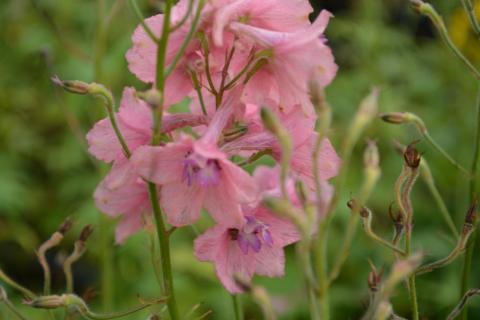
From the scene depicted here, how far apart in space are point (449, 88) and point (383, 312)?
7.96 ft

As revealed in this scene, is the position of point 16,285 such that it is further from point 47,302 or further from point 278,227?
point 278,227

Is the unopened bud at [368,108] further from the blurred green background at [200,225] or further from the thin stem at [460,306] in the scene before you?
the blurred green background at [200,225]

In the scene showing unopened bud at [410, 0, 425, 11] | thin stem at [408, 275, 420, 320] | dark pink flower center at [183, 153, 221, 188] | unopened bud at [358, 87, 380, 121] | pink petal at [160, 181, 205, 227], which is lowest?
thin stem at [408, 275, 420, 320]

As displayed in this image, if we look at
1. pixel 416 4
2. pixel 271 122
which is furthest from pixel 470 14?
pixel 271 122

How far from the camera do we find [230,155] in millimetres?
1012

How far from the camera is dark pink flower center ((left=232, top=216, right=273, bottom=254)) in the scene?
1.00m

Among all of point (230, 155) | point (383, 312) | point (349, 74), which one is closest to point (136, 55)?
point (230, 155)

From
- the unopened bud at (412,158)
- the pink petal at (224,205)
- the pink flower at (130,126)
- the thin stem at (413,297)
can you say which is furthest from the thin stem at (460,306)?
the pink flower at (130,126)

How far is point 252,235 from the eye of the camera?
1.02 metres

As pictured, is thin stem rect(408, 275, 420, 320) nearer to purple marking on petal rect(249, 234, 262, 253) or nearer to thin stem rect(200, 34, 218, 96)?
purple marking on petal rect(249, 234, 262, 253)

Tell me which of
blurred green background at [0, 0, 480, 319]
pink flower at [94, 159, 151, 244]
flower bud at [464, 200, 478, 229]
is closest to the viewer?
flower bud at [464, 200, 478, 229]

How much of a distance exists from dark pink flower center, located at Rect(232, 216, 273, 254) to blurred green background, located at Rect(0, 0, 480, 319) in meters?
1.19

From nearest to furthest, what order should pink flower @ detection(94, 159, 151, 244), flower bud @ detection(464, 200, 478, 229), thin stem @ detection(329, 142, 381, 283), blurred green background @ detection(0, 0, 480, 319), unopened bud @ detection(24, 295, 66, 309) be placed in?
thin stem @ detection(329, 142, 381, 283) → unopened bud @ detection(24, 295, 66, 309) → flower bud @ detection(464, 200, 478, 229) → pink flower @ detection(94, 159, 151, 244) → blurred green background @ detection(0, 0, 480, 319)

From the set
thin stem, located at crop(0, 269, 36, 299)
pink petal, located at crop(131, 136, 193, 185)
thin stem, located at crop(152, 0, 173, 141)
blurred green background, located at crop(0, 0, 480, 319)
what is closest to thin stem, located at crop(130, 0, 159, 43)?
thin stem, located at crop(152, 0, 173, 141)
